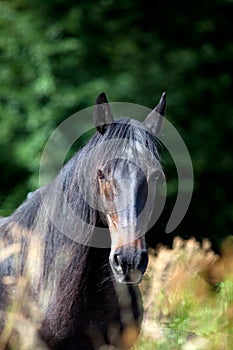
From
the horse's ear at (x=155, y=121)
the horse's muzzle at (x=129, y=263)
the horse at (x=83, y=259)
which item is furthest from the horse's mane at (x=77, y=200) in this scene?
the horse's muzzle at (x=129, y=263)

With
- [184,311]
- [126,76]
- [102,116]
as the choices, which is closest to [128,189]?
[102,116]

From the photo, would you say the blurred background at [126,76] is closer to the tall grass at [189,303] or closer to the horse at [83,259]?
the tall grass at [189,303]

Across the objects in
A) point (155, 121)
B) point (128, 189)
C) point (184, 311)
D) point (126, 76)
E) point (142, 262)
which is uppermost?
point (126, 76)

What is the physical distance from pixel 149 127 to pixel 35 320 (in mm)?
1044

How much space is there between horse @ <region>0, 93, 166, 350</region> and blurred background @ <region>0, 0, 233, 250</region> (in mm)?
4060

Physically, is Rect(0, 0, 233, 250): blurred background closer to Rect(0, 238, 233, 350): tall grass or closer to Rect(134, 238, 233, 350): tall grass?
Rect(134, 238, 233, 350): tall grass

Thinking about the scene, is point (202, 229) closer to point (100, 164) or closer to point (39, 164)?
point (39, 164)

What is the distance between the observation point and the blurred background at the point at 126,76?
27.7 ft

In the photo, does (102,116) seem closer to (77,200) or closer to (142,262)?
(77,200)

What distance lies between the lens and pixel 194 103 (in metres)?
9.08

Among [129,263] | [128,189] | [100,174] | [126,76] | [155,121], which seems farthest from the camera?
[126,76]

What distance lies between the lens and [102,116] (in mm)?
3900

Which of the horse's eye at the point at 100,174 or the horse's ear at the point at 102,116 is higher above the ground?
the horse's ear at the point at 102,116

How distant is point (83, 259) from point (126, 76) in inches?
194
